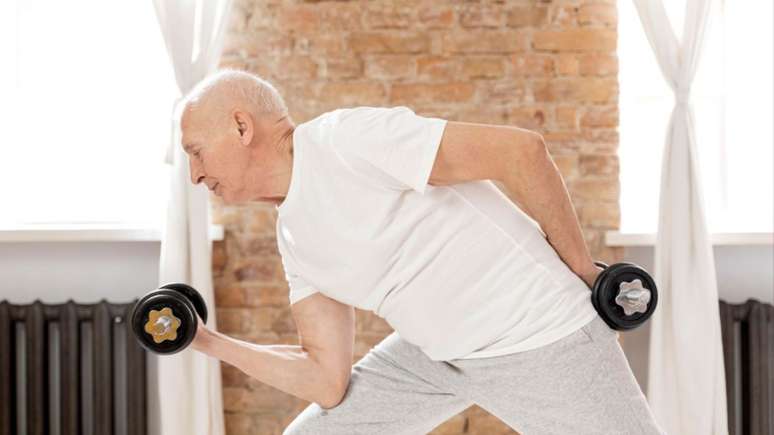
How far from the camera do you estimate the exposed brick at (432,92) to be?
3.09 meters

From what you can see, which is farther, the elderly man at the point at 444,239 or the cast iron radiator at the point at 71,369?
the cast iron radiator at the point at 71,369

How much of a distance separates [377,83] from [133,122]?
3.15ft

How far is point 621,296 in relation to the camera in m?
1.53

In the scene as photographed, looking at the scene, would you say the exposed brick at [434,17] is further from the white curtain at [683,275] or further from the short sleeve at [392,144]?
the short sleeve at [392,144]

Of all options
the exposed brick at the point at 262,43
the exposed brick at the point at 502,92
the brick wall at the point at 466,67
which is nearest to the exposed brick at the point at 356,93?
the brick wall at the point at 466,67

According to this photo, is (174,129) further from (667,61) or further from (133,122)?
(667,61)

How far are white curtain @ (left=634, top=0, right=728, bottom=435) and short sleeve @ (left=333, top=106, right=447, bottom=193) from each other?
1.71 meters

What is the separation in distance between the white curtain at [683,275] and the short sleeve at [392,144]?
1712 millimetres

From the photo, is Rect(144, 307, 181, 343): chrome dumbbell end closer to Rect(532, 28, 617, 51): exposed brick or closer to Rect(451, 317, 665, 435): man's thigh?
Rect(451, 317, 665, 435): man's thigh

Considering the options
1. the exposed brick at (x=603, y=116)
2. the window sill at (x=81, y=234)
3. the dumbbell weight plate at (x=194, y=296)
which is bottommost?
the dumbbell weight plate at (x=194, y=296)

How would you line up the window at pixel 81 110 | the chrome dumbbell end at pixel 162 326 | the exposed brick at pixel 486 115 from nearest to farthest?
the chrome dumbbell end at pixel 162 326, the exposed brick at pixel 486 115, the window at pixel 81 110

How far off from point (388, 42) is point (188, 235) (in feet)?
3.22

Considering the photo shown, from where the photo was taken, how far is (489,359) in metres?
1.62

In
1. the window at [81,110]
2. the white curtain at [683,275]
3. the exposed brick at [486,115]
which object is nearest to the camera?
the white curtain at [683,275]
